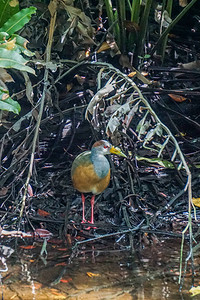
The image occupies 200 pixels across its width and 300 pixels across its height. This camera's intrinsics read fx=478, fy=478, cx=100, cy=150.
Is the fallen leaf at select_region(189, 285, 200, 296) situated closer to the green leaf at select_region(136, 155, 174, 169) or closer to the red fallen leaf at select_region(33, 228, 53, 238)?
the red fallen leaf at select_region(33, 228, 53, 238)

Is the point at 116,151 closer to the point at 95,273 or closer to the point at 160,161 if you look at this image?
the point at 160,161

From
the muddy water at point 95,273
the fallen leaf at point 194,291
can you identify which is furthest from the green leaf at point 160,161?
the fallen leaf at point 194,291

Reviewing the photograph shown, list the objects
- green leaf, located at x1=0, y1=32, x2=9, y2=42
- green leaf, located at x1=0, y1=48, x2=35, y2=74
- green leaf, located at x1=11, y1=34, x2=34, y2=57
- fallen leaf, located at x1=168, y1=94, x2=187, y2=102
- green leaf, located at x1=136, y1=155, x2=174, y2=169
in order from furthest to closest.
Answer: fallen leaf, located at x1=168, y1=94, x2=187, y2=102 < green leaf, located at x1=136, y1=155, x2=174, y2=169 < green leaf, located at x1=11, y1=34, x2=34, y2=57 < green leaf, located at x1=0, y1=32, x2=9, y2=42 < green leaf, located at x1=0, y1=48, x2=35, y2=74

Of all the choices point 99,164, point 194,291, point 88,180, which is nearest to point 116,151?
point 99,164

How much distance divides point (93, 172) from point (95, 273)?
1.31m

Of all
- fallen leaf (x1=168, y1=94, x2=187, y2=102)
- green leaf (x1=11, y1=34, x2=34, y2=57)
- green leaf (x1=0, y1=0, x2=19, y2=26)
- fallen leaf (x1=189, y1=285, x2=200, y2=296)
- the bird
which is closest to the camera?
fallen leaf (x1=189, y1=285, x2=200, y2=296)

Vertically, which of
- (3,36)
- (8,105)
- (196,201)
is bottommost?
(196,201)

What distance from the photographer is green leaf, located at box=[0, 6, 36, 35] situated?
14.4ft

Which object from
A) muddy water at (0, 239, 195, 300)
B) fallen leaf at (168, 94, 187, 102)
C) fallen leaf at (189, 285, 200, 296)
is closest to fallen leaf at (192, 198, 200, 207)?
muddy water at (0, 239, 195, 300)

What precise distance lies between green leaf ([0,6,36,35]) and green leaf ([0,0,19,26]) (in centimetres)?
32

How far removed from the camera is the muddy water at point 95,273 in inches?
122

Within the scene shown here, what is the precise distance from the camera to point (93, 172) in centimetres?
456

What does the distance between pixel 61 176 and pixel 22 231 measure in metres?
1.01

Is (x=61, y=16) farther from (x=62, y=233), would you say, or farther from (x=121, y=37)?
(x=62, y=233)
